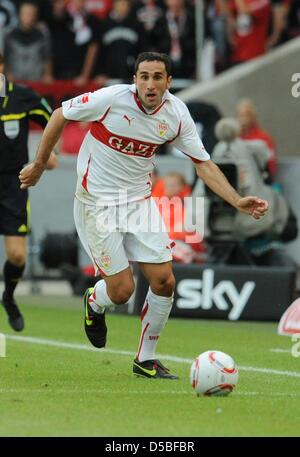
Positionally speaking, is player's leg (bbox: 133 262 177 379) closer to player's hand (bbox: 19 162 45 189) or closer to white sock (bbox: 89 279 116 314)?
white sock (bbox: 89 279 116 314)

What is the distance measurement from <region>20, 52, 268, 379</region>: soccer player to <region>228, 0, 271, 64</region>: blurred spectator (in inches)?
437

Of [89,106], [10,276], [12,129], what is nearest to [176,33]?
[12,129]

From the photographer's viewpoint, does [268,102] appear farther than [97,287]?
Yes

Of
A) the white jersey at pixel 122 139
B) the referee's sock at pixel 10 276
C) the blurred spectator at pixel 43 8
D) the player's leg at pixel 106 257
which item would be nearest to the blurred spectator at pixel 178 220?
the referee's sock at pixel 10 276

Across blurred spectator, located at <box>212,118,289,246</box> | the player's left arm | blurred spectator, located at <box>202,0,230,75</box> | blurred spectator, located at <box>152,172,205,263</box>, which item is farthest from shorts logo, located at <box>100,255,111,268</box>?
blurred spectator, located at <box>202,0,230,75</box>

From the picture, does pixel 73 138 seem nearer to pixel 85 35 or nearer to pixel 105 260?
pixel 85 35

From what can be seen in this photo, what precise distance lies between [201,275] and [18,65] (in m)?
7.23

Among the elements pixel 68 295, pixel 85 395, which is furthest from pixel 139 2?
pixel 85 395

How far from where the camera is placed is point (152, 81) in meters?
9.11

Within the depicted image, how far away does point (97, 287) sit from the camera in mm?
9688

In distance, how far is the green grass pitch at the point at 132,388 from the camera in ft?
23.8

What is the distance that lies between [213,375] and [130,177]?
1769 mm

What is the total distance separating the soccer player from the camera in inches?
363

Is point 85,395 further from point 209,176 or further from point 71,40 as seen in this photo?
point 71,40
